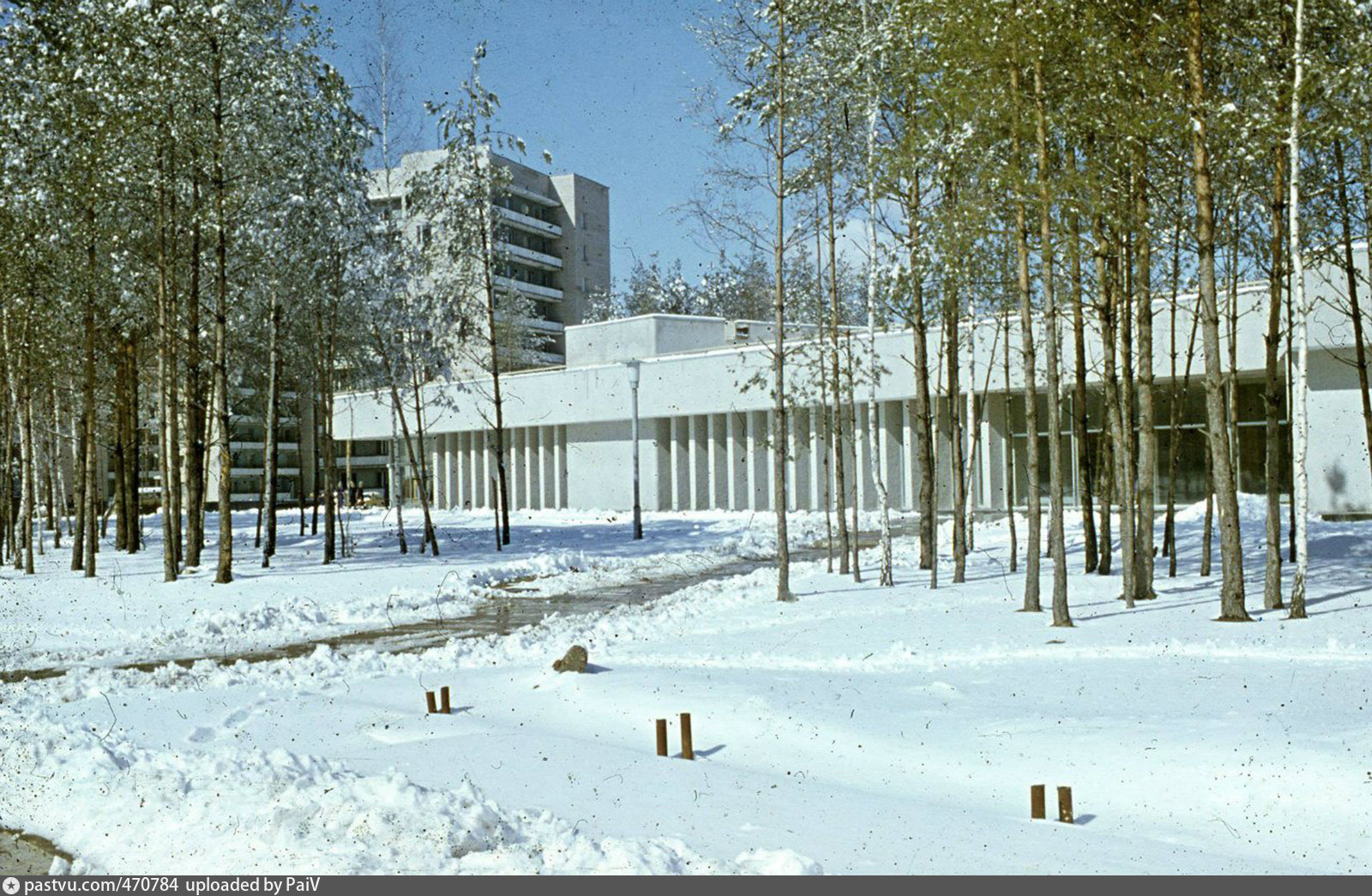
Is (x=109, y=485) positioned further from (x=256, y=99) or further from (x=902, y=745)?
(x=902, y=745)

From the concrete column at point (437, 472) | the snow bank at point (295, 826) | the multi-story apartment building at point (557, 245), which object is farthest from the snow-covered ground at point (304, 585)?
the multi-story apartment building at point (557, 245)

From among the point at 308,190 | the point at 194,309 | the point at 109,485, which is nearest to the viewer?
the point at 194,309

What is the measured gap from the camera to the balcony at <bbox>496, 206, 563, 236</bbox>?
82.6 metres

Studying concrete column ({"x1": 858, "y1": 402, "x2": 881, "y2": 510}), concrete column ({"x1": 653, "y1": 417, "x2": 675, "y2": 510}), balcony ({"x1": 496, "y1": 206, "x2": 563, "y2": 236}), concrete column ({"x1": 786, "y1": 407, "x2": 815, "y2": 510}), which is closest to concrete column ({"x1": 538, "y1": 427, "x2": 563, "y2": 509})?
concrete column ({"x1": 653, "y1": 417, "x2": 675, "y2": 510})

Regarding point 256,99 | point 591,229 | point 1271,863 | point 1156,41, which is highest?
point 591,229

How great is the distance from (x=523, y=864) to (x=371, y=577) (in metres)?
18.8

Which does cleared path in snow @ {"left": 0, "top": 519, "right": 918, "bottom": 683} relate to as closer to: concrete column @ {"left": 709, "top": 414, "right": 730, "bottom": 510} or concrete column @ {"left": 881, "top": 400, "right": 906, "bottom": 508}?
concrete column @ {"left": 881, "top": 400, "right": 906, "bottom": 508}

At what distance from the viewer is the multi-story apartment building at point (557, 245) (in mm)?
85000

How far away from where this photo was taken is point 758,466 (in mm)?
Answer: 45688

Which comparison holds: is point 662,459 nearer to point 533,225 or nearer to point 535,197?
point 533,225

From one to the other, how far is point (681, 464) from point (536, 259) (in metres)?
40.6

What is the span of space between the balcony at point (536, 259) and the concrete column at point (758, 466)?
40132mm

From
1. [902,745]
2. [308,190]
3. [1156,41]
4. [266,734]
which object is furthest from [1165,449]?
[266,734]

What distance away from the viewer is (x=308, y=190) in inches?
1027
